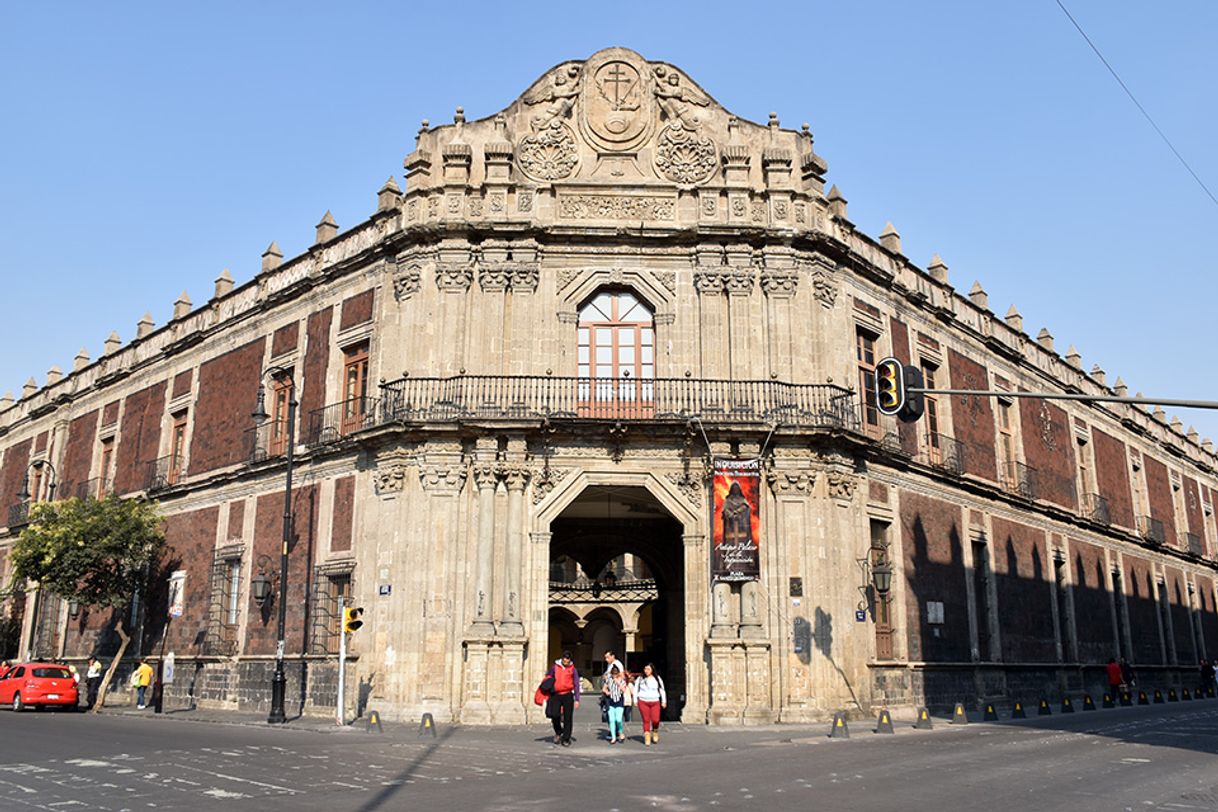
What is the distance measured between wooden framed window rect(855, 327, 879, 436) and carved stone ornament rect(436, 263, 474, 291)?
9896 millimetres

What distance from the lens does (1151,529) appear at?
143ft

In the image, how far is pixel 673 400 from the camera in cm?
2364

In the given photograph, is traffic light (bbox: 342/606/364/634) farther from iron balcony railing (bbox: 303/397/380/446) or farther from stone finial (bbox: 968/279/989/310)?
stone finial (bbox: 968/279/989/310)

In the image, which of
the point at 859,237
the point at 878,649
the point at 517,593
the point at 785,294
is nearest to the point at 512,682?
the point at 517,593

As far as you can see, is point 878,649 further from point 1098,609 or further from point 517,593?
point 1098,609

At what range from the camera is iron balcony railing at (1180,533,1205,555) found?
157ft

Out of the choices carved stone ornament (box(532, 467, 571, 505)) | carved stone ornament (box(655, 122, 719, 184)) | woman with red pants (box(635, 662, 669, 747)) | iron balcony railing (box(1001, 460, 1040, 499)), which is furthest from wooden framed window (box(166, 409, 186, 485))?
iron balcony railing (box(1001, 460, 1040, 499))

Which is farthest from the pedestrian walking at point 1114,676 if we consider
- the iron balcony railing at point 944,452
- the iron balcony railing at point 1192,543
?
the iron balcony railing at point 1192,543

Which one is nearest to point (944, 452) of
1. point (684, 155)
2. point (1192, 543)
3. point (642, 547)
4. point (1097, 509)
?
point (642, 547)

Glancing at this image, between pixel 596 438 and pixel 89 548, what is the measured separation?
16.2 m

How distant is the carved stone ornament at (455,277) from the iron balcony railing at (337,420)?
3.31 m

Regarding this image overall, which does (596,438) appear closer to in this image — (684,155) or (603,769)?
(684,155)

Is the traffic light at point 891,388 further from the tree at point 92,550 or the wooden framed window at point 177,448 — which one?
the wooden framed window at point 177,448

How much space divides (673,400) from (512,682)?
701 centimetres
